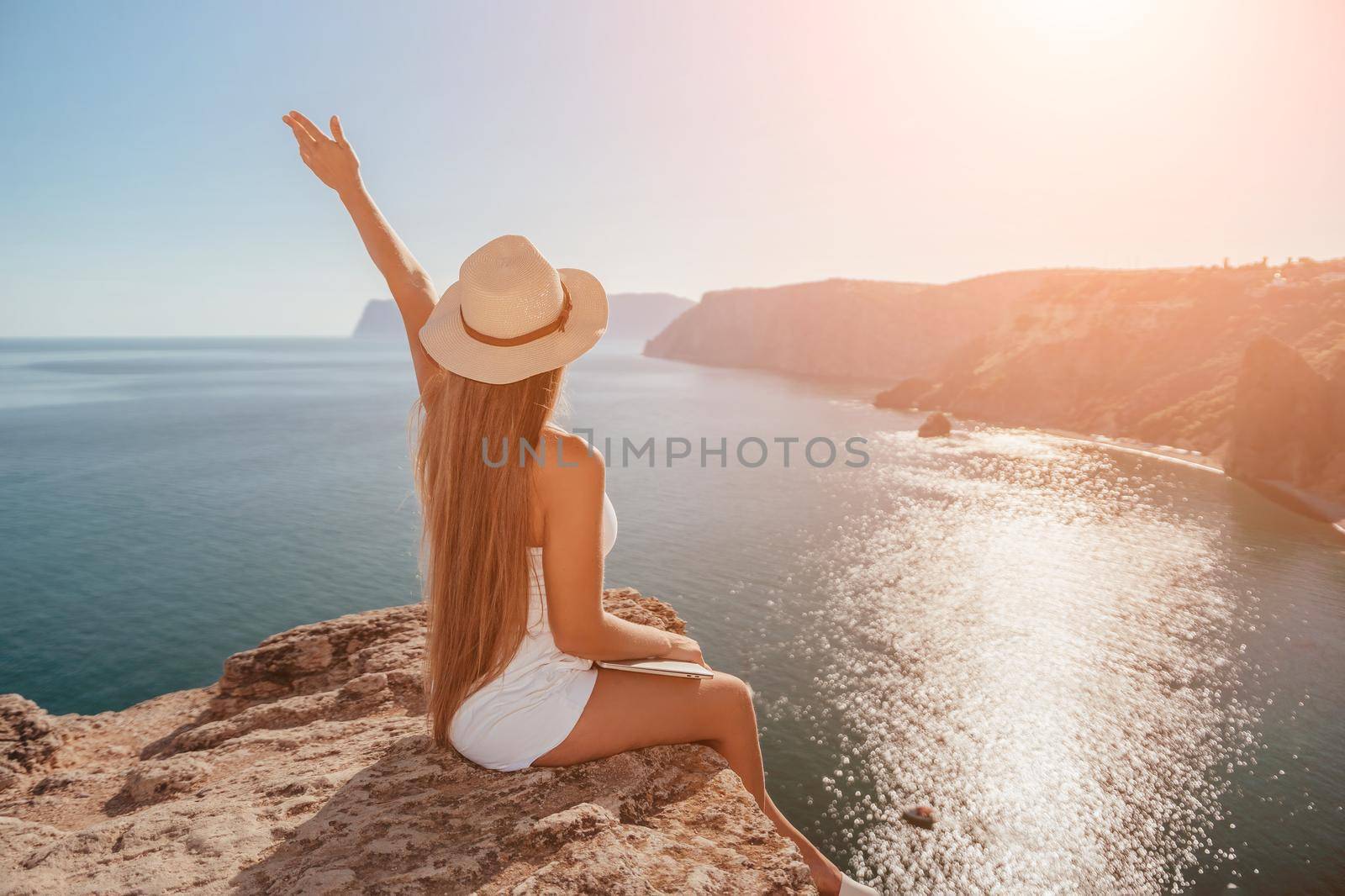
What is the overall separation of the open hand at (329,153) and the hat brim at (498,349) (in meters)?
1.59

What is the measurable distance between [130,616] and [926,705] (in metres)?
28.2

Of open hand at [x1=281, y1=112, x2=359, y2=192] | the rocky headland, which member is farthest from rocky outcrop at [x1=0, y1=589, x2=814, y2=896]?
the rocky headland

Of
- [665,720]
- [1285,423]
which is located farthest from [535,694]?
[1285,423]

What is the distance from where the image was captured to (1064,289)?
314 ft

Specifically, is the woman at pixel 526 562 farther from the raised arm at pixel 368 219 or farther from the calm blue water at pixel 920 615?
the calm blue water at pixel 920 615

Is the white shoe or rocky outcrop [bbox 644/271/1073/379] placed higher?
rocky outcrop [bbox 644/271/1073/379]

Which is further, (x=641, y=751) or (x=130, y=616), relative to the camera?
(x=130, y=616)

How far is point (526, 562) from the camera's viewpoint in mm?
2600

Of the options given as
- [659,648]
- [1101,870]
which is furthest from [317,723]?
[1101,870]

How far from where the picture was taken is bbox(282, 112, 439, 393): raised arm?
11.2 feet

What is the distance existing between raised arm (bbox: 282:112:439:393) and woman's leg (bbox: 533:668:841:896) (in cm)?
176

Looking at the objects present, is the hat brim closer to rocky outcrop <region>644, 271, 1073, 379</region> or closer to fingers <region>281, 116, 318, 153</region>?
fingers <region>281, 116, 318, 153</region>

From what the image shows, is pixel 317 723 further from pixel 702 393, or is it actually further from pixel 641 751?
pixel 702 393

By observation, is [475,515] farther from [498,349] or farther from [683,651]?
[683,651]
